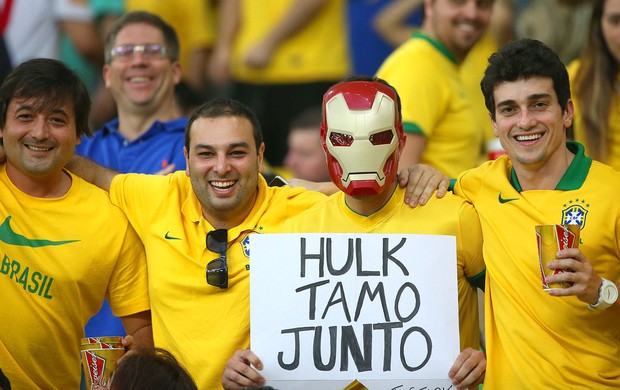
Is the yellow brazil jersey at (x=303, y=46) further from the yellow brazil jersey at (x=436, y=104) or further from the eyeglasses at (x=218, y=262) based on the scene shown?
the eyeglasses at (x=218, y=262)

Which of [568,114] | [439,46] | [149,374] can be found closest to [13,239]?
[149,374]

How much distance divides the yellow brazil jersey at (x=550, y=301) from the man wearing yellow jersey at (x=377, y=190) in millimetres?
177

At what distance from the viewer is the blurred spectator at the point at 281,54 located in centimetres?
1048

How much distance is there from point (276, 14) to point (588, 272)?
5.06 meters

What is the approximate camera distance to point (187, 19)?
35.9ft

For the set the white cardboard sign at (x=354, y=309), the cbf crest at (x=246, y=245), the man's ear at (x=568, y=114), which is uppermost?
the man's ear at (x=568, y=114)

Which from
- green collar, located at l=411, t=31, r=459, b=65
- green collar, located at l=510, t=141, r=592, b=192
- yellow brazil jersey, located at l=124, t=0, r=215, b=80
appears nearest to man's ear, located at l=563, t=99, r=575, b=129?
green collar, located at l=510, t=141, r=592, b=192

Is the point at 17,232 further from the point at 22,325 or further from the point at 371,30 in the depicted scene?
the point at 371,30

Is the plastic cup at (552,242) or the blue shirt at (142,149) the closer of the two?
the plastic cup at (552,242)

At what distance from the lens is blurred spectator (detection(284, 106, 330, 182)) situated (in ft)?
33.3

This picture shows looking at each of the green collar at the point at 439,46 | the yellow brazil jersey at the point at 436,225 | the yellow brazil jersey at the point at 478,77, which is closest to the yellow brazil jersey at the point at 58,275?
the yellow brazil jersey at the point at 436,225

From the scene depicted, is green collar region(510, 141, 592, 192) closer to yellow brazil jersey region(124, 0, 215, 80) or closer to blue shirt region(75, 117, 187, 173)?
blue shirt region(75, 117, 187, 173)

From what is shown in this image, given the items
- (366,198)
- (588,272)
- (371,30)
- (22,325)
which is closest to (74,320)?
(22,325)

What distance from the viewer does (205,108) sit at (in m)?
7.10
